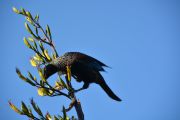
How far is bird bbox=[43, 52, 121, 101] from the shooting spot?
177 inches

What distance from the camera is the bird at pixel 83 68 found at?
4.50m

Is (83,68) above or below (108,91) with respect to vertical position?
above

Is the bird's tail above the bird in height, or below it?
below

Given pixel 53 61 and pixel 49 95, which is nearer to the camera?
pixel 49 95

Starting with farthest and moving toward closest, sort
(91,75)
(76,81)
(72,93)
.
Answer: (76,81)
(91,75)
(72,93)

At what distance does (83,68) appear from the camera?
450 cm

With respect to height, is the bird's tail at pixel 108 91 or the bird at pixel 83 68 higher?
the bird at pixel 83 68

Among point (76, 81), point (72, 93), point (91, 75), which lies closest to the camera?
point (72, 93)

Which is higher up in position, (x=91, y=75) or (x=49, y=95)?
(x=91, y=75)

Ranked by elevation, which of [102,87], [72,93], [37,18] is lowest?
[72,93]

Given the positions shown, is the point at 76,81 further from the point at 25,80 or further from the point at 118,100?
the point at 25,80

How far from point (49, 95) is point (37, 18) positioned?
159cm

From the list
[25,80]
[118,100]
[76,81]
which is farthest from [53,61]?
[118,100]

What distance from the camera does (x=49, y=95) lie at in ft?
13.4
